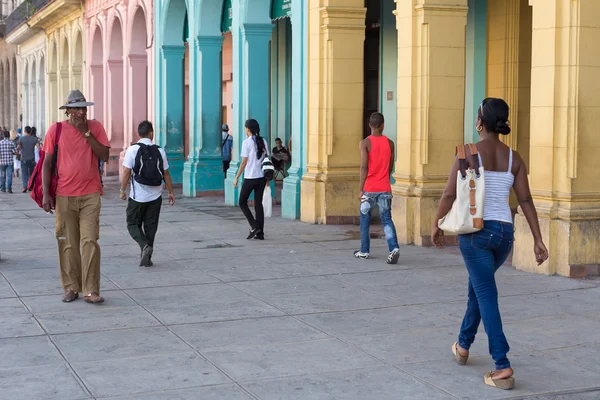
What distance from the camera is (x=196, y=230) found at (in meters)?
14.6

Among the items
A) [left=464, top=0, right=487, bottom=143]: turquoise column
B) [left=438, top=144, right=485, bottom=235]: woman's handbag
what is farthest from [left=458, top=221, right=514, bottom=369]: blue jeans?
[left=464, top=0, right=487, bottom=143]: turquoise column

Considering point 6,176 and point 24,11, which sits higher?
point 24,11

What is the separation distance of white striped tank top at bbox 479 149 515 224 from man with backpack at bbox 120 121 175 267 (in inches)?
211

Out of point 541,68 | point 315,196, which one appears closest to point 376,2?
point 315,196

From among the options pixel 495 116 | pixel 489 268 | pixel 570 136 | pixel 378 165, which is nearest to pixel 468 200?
pixel 489 268

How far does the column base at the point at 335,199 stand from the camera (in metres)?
15.1

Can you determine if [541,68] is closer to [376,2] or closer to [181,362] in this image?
[181,362]

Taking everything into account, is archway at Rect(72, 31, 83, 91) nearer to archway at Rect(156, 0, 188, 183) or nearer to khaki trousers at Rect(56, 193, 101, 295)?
archway at Rect(156, 0, 188, 183)

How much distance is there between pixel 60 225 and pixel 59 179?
397mm

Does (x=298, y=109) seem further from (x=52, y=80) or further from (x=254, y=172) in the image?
(x=52, y=80)

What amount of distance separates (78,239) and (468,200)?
4051 millimetres

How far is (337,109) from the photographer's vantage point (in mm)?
15164

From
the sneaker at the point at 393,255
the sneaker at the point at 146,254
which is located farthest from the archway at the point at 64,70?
the sneaker at the point at 393,255

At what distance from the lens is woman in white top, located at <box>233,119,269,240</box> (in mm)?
13281
